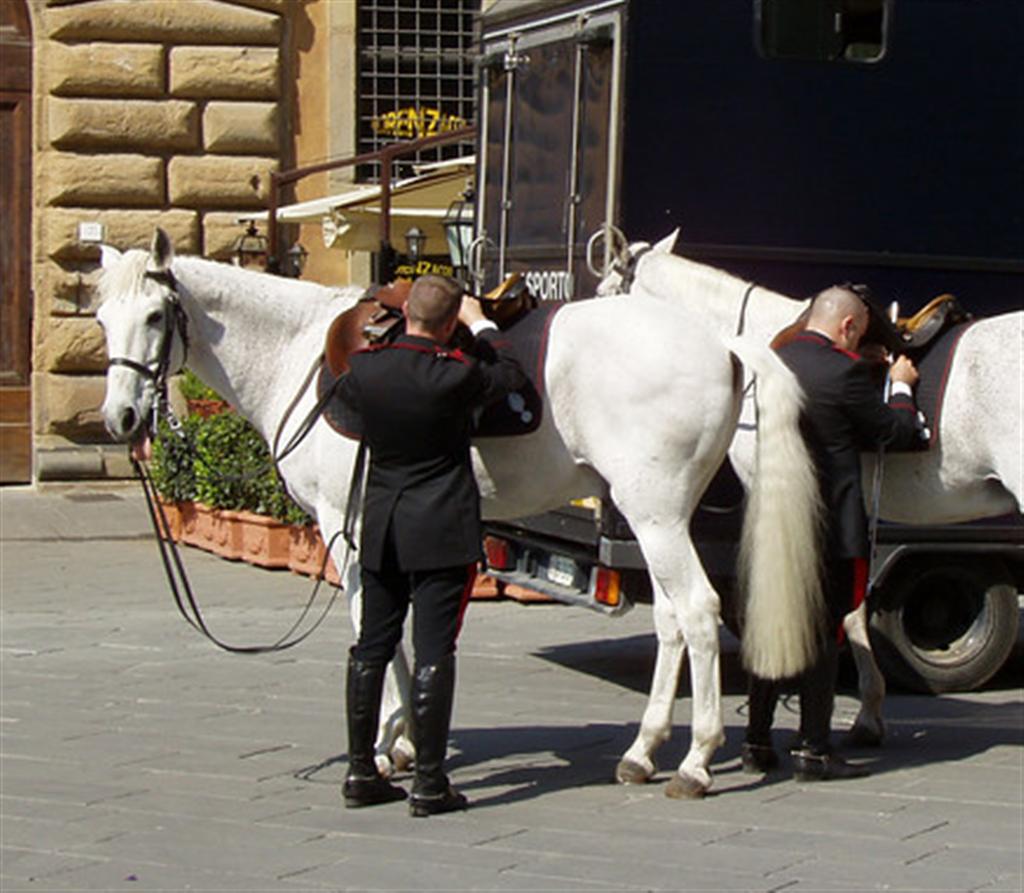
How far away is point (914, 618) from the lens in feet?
32.0

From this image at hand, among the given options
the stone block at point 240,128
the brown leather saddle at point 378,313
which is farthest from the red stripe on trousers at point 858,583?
the stone block at point 240,128

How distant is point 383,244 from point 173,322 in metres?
6.20

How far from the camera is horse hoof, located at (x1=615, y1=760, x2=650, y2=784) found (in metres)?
7.57

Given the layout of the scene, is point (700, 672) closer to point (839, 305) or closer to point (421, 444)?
point (421, 444)

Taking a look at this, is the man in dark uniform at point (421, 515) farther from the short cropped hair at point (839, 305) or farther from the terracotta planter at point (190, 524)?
the terracotta planter at point (190, 524)

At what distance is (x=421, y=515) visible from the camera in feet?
23.3

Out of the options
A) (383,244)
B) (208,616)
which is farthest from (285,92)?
(208,616)

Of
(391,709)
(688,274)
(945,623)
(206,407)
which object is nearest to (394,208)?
(206,407)

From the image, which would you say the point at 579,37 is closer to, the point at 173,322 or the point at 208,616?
the point at 173,322

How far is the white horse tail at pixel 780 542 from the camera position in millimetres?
7273

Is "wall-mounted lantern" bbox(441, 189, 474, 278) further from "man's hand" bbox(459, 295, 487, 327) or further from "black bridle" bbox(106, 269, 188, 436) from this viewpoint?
"man's hand" bbox(459, 295, 487, 327)

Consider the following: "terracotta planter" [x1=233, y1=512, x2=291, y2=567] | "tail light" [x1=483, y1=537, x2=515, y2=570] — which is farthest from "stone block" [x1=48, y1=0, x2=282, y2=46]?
"tail light" [x1=483, y1=537, x2=515, y2=570]

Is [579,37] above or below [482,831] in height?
above

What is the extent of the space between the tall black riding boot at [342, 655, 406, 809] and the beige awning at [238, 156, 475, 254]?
832 cm
